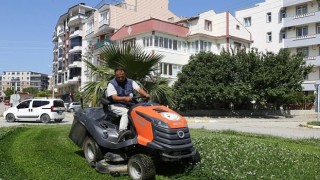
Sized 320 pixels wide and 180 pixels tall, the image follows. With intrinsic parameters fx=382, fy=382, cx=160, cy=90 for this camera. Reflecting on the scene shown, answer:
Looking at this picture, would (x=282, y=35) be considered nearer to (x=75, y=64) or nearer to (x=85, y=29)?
(x=85, y=29)

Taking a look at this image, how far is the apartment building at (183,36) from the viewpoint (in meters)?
45.5

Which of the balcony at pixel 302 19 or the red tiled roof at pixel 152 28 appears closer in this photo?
the red tiled roof at pixel 152 28

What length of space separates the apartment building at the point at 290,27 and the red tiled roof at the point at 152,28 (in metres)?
13.1

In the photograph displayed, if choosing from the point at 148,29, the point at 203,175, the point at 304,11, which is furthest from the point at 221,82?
the point at 203,175

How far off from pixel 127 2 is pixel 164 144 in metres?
55.1

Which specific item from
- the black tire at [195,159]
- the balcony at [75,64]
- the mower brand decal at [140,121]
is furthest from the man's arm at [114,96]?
the balcony at [75,64]

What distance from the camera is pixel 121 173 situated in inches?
251

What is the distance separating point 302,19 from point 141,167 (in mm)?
50439

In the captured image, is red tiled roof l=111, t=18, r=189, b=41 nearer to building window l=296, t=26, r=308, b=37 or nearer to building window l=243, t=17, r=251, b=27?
building window l=243, t=17, r=251, b=27

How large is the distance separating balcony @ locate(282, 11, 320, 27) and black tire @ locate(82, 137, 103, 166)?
159ft

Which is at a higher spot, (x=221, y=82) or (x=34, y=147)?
(x=221, y=82)

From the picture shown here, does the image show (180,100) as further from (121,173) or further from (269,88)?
(121,173)

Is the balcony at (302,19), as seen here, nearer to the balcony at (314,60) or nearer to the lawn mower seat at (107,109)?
the balcony at (314,60)

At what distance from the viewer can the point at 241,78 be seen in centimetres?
3603
